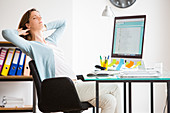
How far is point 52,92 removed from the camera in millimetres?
2395

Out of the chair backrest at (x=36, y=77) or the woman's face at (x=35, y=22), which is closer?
the chair backrest at (x=36, y=77)

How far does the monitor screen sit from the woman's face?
670 millimetres

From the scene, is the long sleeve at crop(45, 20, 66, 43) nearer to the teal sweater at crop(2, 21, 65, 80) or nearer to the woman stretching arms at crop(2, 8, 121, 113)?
the woman stretching arms at crop(2, 8, 121, 113)

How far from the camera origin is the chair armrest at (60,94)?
236cm

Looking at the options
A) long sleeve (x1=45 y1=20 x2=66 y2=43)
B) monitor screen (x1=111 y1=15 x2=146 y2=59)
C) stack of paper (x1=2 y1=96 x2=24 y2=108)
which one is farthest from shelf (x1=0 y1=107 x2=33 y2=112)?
monitor screen (x1=111 y1=15 x2=146 y2=59)

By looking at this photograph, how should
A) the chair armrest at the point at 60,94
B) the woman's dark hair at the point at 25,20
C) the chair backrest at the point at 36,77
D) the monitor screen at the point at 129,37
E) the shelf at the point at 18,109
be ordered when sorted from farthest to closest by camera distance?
the shelf at the point at 18,109 < the woman's dark hair at the point at 25,20 < the monitor screen at the point at 129,37 < the chair backrest at the point at 36,77 < the chair armrest at the point at 60,94

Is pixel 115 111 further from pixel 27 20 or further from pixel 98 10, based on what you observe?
pixel 98 10

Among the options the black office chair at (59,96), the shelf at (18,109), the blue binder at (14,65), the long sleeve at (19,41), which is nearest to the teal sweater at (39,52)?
the long sleeve at (19,41)

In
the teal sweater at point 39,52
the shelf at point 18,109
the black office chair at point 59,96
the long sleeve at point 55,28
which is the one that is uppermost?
the long sleeve at point 55,28

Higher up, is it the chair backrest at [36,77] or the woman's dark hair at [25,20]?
the woman's dark hair at [25,20]

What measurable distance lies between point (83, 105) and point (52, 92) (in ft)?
0.86

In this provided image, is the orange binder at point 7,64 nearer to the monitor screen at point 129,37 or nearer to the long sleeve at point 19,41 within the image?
the long sleeve at point 19,41

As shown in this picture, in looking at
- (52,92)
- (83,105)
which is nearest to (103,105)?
(83,105)

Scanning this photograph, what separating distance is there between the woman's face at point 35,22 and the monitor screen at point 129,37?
0.67 metres
